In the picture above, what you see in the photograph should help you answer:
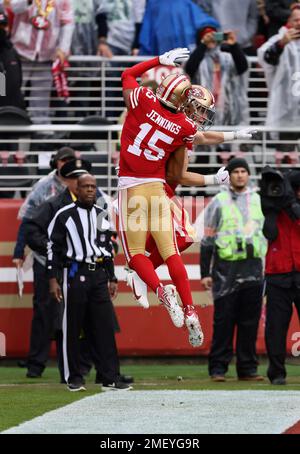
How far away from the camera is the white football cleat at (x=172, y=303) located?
1112 centimetres

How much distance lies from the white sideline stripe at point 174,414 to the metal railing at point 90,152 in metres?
4.36

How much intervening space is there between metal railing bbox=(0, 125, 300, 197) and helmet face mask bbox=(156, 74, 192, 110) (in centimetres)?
531

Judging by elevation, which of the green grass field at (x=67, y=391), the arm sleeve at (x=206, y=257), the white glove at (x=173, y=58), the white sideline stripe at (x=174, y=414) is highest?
the white glove at (x=173, y=58)

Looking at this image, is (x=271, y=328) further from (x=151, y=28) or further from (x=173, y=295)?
(x=151, y=28)

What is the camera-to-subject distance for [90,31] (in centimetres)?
1817

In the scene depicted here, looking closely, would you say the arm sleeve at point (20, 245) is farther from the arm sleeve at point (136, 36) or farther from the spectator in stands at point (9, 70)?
the arm sleeve at point (136, 36)

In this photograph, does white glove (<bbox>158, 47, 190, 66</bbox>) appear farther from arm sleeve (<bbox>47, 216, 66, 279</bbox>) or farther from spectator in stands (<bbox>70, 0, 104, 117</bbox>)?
spectator in stands (<bbox>70, 0, 104, 117</bbox>)

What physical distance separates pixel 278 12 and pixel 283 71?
1099 mm

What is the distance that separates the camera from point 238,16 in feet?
59.7

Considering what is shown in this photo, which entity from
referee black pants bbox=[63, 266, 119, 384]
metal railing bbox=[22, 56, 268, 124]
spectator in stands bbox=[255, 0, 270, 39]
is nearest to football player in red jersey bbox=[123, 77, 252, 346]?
referee black pants bbox=[63, 266, 119, 384]

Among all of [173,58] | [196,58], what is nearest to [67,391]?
[173,58]

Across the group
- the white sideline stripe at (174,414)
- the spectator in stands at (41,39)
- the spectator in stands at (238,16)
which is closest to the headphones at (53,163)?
the spectator in stands at (41,39)
